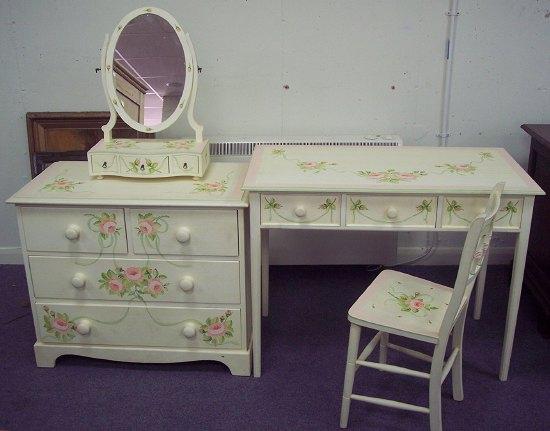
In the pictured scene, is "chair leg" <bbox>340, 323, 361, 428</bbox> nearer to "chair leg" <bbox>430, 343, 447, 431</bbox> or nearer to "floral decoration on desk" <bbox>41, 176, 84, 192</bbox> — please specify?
"chair leg" <bbox>430, 343, 447, 431</bbox>

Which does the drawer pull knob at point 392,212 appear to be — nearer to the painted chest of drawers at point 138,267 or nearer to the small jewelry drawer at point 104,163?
the painted chest of drawers at point 138,267

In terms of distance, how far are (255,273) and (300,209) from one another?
29 centimetres

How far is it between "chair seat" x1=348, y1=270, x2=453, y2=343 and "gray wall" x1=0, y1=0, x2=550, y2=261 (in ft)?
3.31

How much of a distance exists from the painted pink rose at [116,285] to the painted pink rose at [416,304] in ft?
3.39

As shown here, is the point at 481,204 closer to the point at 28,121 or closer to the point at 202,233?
the point at 202,233

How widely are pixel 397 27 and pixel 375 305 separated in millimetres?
1365

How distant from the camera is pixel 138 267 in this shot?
2418 millimetres

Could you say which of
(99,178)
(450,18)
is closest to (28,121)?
(99,178)

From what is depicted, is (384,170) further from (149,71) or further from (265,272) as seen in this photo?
(149,71)

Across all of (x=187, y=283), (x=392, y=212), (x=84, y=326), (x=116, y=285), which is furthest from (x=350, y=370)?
(x=84, y=326)

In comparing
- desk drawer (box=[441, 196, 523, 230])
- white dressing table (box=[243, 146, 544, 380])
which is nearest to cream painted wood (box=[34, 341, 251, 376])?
white dressing table (box=[243, 146, 544, 380])

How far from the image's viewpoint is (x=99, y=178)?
8.32 feet

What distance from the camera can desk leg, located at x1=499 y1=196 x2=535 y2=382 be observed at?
2.21 m

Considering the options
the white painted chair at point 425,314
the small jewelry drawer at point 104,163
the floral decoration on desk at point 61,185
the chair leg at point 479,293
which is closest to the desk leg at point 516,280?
the white painted chair at point 425,314
